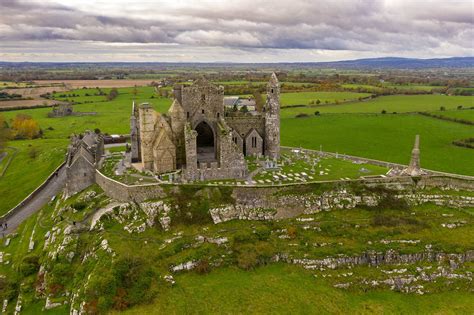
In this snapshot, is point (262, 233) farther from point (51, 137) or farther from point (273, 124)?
point (51, 137)

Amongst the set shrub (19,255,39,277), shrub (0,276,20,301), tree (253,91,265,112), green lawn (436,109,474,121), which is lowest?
shrub (0,276,20,301)

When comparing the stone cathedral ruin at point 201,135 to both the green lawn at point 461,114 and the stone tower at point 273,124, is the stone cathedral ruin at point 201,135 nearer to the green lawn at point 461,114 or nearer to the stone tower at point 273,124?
the stone tower at point 273,124

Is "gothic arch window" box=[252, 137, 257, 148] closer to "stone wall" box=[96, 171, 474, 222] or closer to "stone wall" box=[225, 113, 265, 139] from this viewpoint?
"stone wall" box=[225, 113, 265, 139]

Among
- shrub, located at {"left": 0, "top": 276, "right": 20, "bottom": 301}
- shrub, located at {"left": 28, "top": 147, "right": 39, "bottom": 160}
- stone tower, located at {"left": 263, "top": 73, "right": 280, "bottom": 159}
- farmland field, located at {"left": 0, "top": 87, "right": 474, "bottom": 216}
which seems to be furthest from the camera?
shrub, located at {"left": 28, "top": 147, "right": 39, "bottom": 160}

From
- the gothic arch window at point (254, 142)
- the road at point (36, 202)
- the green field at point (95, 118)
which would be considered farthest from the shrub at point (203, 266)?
the green field at point (95, 118)

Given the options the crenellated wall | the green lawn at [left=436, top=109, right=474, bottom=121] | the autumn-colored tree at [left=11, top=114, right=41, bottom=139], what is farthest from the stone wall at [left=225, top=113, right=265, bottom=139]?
the green lawn at [left=436, top=109, right=474, bottom=121]

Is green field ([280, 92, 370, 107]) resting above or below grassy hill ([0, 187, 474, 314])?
above

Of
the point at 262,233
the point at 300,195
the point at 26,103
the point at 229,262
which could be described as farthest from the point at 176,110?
the point at 26,103

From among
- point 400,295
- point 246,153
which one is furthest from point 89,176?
point 400,295
